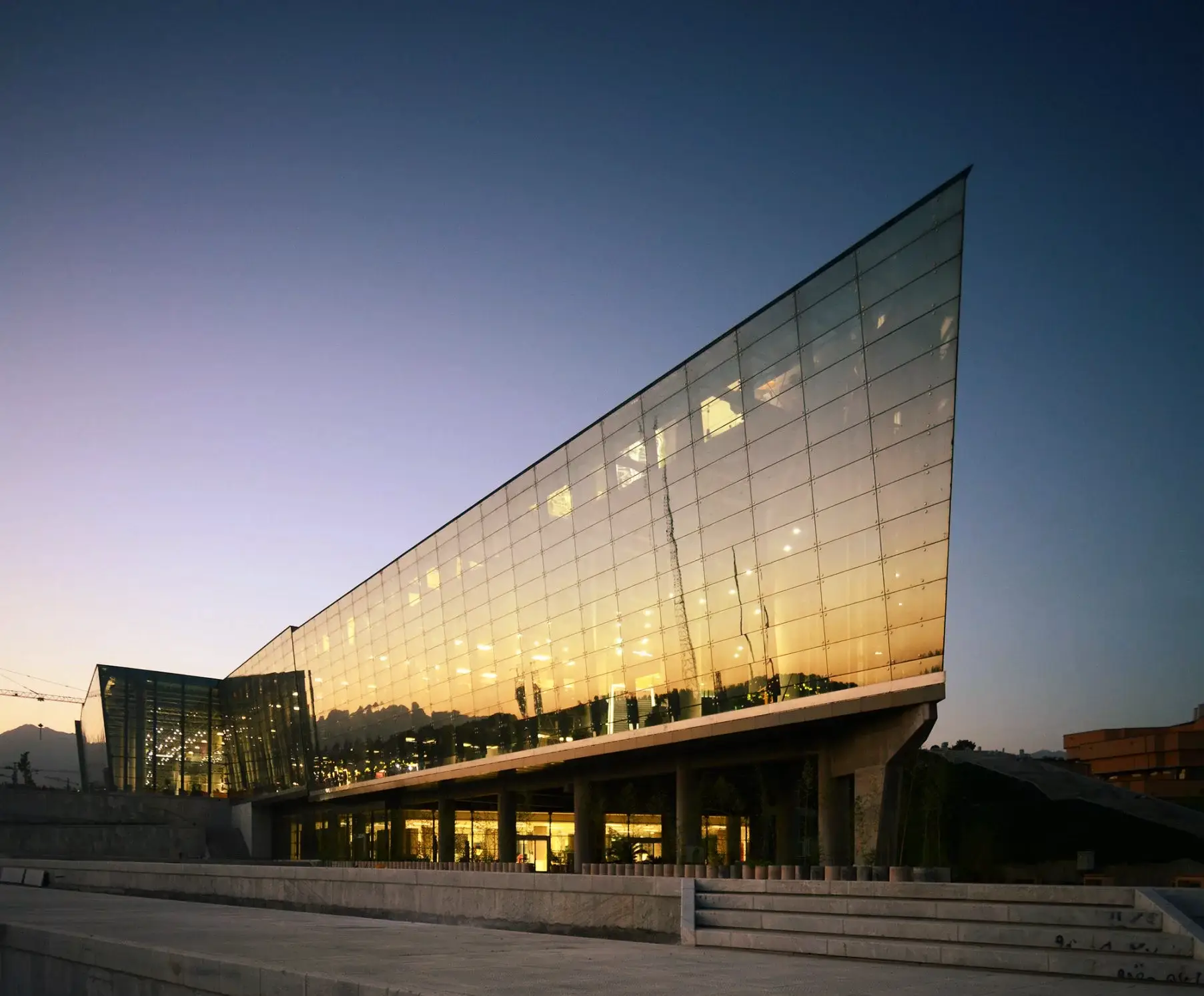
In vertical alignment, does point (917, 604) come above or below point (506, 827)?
above

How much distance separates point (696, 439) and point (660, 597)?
5.51 meters

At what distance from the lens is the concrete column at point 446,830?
5603 cm

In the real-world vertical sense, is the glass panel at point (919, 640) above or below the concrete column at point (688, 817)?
above

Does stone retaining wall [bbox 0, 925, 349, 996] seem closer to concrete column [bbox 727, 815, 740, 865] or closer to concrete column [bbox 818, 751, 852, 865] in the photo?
concrete column [bbox 818, 751, 852, 865]

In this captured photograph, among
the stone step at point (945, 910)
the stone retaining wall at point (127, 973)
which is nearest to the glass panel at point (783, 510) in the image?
the stone step at point (945, 910)

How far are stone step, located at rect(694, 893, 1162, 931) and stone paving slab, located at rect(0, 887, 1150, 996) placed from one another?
161cm

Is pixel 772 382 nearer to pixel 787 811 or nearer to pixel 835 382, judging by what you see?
pixel 835 382

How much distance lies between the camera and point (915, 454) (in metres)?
24.7

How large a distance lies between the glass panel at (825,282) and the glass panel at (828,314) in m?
0.16

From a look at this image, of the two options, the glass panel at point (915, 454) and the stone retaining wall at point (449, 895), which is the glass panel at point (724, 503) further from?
the stone retaining wall at point (449, 895)

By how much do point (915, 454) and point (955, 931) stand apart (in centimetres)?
1399

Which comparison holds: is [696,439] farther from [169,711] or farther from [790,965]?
[169,711]

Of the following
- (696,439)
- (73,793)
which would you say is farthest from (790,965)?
(73,793)

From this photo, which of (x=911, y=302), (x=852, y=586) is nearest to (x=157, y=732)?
(x=852, y=586)
